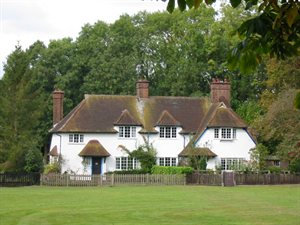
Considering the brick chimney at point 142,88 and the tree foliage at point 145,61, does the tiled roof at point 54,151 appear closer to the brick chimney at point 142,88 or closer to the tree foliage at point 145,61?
the tree foliage at point 145,61

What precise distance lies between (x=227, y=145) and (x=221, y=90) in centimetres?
556

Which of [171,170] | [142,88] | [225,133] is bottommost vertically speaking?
[171,170]

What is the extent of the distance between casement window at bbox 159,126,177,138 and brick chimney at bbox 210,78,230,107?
520cm

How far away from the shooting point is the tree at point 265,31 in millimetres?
4871

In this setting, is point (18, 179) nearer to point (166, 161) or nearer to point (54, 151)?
point (54, 151)

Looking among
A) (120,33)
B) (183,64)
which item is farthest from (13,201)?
(120,33)

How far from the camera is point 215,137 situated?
5550 centimetres

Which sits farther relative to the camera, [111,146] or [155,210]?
[111,146]

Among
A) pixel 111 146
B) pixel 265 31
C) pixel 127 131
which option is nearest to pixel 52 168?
pixel 111 146

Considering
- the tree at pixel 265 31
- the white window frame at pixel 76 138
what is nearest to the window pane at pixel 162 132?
the white window frame at pixel 76 138

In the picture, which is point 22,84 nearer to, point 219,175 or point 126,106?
point 126,106

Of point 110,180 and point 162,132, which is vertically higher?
point 162,132

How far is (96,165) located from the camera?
180 feet

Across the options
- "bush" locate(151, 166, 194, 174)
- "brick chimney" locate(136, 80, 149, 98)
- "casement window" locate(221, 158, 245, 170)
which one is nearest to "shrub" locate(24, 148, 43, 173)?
"bush" locate(151, 166, 194, 174)
